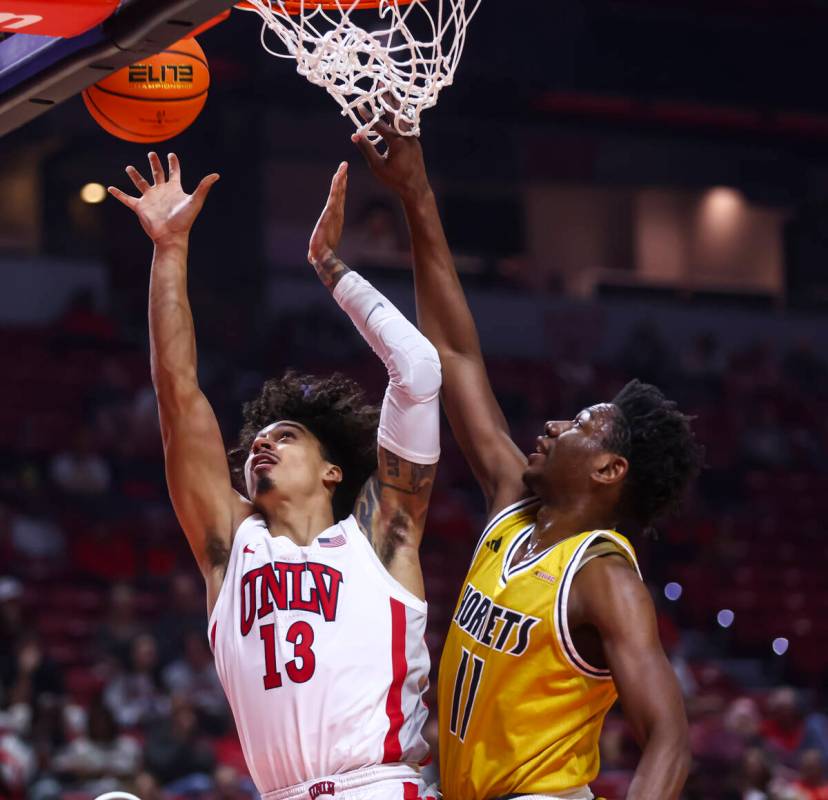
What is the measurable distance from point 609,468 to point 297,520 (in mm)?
735

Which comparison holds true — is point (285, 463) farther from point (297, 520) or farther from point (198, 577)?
point (198, 577)

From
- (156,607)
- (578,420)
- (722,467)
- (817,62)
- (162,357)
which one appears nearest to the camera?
(162,357)

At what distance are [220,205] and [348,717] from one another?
10638 millimetres

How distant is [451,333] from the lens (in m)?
3.79

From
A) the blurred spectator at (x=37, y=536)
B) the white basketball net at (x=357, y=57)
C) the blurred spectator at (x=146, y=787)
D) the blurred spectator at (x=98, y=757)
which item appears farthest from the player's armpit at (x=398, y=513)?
the blurred spectator at (x=37, y=536)

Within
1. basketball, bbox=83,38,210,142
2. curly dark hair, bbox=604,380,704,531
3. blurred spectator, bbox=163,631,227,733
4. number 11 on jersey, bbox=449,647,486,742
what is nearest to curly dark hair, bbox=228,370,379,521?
number 11 on jersey, bbox=449,647,486,742

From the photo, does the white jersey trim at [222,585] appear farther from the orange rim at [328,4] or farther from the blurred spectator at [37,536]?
the blurred spectator at [37,536]

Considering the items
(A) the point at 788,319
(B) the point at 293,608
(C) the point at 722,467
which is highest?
(B) the point at 293,608

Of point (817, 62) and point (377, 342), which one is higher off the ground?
point (817, 62)

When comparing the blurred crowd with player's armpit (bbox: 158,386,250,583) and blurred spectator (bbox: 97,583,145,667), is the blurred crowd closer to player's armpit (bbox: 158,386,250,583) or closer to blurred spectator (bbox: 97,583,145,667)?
blurred spectator (bbox: 97,583,145,667)

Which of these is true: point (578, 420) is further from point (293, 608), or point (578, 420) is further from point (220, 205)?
point (220, 205)

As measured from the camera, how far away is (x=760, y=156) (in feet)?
52.9

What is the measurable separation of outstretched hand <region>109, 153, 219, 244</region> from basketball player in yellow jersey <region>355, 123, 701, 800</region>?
1.39 feet

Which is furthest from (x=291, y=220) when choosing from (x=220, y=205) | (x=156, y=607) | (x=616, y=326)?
(x=156, y=607)
